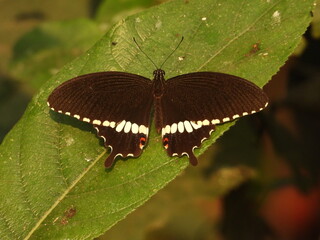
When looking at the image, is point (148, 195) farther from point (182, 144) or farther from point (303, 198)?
point (303, 198)

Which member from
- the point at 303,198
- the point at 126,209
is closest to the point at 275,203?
the point at 303,198

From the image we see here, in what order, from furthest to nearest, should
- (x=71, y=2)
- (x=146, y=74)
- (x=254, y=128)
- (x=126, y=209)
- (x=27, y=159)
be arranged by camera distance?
(x=71, y=2) → (x=254, y=128) → (x=146, y=74) → (x=27, y=159) → (x=126, y=209)

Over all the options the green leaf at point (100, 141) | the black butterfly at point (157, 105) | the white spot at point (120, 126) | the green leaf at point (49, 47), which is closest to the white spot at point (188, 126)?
the black butterfly at point (157, 105)

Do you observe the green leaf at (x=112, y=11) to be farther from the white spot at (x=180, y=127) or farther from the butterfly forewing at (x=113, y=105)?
the white spot at (x=180, y=127)

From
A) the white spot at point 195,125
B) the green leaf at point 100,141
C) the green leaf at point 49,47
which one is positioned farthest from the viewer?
the green leaf at point 49,47

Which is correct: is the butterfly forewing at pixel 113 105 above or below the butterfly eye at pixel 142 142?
above

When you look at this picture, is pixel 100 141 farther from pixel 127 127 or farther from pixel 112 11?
Result: pixel 112 11
